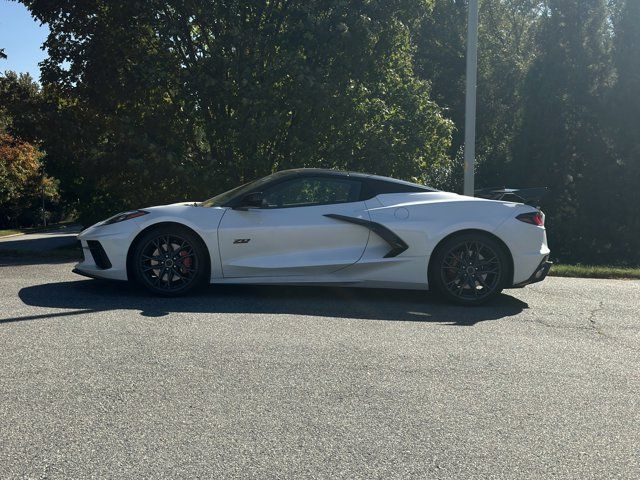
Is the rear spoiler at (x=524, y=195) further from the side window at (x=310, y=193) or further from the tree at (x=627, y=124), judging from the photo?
the tree at (x=627, y=124)

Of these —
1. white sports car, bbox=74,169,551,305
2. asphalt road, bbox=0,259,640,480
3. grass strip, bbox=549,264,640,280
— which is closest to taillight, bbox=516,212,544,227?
white sports car, bbox=74,169,551,305

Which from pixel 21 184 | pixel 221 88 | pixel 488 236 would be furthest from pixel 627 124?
pixel 21 184

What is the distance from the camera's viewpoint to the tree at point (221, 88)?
570 inches

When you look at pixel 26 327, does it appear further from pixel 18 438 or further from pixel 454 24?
pixel 454 24

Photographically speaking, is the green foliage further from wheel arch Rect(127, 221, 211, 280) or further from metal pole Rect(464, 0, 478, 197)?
wheel arch Rect(127, 221, 211, 280)

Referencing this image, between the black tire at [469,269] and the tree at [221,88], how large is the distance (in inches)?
288

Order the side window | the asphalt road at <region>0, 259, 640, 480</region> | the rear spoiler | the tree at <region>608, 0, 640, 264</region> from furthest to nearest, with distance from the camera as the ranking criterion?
the tree at <region>608, 0, 640, 264</region> → the rear spoiler → the side window → the asphalt road at <region>0, 259, 640, 480</region>

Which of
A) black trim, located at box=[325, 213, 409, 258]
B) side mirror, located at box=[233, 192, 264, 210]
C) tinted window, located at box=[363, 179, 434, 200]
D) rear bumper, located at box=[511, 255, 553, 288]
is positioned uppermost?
tinted window, located at box=[363, 179, 434, 200]

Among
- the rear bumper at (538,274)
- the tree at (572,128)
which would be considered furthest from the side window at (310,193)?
the tree at (572,128)

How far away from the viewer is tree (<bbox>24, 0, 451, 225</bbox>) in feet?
47.5

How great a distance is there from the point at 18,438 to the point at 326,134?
12.5 m

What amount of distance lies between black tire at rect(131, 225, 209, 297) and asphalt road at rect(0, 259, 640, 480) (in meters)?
A: 0.29

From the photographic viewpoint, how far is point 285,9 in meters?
15.0

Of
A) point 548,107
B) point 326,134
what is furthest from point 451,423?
point 548,107
